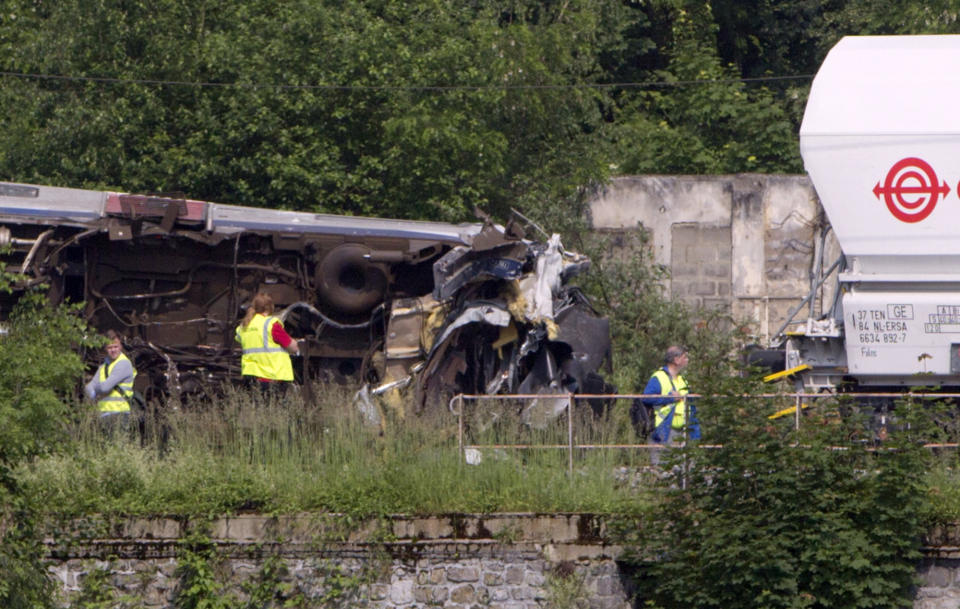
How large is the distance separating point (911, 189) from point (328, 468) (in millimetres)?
5466

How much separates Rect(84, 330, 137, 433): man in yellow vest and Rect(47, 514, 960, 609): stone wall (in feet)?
6.01

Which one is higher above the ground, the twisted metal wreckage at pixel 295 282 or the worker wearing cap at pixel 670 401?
the twisted metal wreckage at pixel 295 282

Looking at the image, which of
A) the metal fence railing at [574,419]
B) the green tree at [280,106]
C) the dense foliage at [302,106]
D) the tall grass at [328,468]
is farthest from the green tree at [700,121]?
the tall grass at [328,468]

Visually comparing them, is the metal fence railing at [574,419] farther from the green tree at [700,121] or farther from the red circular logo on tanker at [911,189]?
the green tree at [700,121]

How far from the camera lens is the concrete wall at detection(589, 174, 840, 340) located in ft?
59.7

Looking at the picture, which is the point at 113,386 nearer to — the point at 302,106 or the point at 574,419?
the point at 574,419

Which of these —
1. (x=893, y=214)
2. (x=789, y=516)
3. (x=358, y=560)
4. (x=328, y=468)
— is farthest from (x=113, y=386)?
(x=893, y=214)

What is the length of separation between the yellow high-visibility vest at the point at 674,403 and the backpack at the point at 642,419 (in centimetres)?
6

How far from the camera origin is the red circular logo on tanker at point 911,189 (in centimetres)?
1234

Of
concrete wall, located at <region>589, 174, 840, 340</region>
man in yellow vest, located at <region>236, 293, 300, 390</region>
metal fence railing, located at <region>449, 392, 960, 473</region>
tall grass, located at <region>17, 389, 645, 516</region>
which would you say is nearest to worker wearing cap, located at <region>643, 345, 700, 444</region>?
metal fence railing, located at <region>449, 392, 960, 473</region>

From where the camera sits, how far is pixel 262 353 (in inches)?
501

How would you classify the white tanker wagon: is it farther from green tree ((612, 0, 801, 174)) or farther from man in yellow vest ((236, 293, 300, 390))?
green tree ((612, 0, 801, 174))

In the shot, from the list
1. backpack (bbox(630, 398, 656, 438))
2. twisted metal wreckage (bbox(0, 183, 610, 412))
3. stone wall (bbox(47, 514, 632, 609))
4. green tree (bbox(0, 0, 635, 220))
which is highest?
green tree (bbox(0, 0, 635, 220))

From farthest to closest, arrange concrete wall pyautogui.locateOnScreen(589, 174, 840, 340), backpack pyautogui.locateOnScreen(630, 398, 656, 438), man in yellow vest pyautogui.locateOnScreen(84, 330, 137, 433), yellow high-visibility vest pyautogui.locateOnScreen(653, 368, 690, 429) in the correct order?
concrete wall pyautogui.locateOnScreen(589, 174, 840, 340) < man in yellow vest pyautogui.locateOnScreen(84, 330, 137, 433) < backpack pyautogui.locateOnScreen(630, 398, 656, 438) < yellow high-visibility vest pyautogui.locateOnScreen(653, 368, 690, 429)
